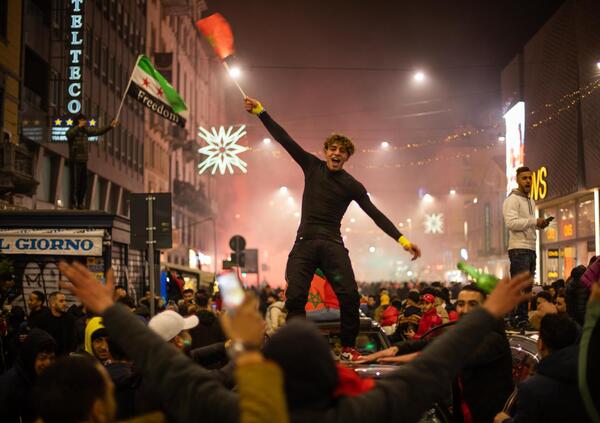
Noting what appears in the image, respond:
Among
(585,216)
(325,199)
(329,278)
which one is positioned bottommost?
(329,278)

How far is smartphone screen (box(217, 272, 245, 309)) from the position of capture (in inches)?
96.7

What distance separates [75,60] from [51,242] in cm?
1176

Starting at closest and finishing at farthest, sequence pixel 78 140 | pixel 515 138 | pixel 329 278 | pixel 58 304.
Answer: pixel 329 278
pixel 58 304
pixel 78 140
pixel 515 138

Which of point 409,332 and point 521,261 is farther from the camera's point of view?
point 409,332

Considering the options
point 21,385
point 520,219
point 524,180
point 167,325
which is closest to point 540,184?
point 520,219

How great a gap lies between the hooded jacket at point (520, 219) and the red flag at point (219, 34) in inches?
155

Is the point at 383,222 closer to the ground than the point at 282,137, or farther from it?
closer to the ground

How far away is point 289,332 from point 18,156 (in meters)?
22.8

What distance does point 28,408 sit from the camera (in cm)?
501

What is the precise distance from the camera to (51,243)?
1816 cm

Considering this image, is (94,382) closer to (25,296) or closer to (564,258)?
(25,296)

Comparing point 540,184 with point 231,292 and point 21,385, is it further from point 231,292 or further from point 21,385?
point 231,292

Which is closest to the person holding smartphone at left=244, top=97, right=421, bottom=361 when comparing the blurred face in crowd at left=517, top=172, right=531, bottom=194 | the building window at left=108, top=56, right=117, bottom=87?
the blurred face in crowd at left=517, top=172, right=531, bottom=194

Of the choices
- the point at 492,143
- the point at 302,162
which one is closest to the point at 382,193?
the point at 492,143
